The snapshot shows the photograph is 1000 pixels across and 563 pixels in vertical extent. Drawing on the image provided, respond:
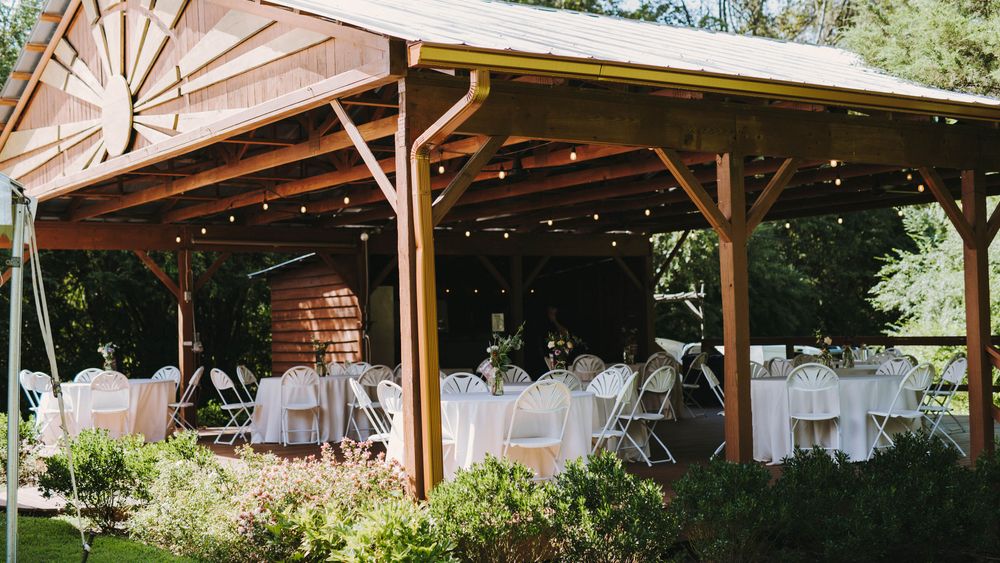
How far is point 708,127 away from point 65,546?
17.5 feet

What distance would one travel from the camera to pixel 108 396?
11375 mm

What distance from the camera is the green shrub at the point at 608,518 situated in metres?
5.45

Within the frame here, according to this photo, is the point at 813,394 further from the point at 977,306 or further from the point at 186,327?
the point at 186,327

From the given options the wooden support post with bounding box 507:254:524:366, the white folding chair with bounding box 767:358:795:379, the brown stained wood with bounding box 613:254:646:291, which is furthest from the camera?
the brown stained wood with bounding box 613:254:646:291

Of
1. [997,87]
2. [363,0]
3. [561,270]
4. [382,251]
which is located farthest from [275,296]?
[997,87]

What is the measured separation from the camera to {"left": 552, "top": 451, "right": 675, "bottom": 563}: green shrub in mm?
5445

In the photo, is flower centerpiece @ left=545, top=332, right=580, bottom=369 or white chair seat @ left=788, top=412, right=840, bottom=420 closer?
white chair seat @ left=788, top=412, right=840, bottom=420

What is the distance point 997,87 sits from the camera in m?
15.8

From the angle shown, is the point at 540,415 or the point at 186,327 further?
the point at 186,327

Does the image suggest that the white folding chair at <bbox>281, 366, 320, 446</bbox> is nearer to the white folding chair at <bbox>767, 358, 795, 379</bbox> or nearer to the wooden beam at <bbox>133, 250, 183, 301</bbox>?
the wooden beam at <bbox>133, 250, 183, 301</bbox>

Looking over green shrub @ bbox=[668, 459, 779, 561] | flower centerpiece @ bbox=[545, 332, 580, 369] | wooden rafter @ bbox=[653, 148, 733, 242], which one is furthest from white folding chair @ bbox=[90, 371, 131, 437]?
green shrub @ bbox=[668, 459, 779, 561]

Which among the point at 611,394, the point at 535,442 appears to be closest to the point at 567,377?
the point at 611,394

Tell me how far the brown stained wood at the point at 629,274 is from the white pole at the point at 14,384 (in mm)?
12204

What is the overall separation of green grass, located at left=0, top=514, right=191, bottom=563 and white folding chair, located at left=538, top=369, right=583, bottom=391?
11.7 ft
